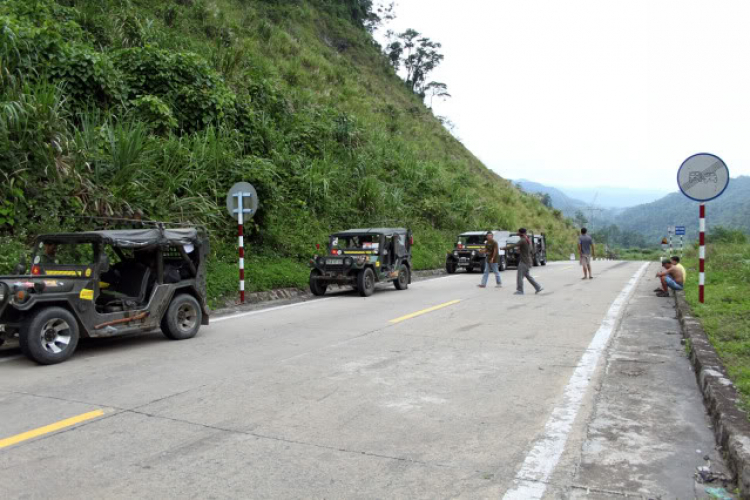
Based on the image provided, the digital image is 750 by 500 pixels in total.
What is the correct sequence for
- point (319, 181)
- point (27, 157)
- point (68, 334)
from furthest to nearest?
point (319, 181)
point (27, 157)
point (68, 334)

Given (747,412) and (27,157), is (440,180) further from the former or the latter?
(747,412)

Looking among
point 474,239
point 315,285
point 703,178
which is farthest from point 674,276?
point 474,239

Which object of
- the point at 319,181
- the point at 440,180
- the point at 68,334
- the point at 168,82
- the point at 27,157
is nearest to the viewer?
the point at 68,334

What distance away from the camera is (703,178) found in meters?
10.4

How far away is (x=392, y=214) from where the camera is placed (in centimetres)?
2580

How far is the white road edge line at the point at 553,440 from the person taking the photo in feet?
11.9

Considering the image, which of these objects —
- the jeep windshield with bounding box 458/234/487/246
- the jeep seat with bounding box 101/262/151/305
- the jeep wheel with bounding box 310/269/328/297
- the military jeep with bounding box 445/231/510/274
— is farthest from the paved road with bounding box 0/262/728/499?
the jeep windshield with bounding box 458/234/487/246

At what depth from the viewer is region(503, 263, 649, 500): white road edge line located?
3.61 meters

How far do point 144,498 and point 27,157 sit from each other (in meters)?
10.5

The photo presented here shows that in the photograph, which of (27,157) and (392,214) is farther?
(392,214)

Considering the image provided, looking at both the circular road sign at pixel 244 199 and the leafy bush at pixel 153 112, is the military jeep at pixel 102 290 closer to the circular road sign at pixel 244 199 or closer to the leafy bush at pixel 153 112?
the circular road sign at pixel 244 199

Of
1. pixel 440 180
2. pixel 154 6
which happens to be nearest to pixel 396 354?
pixel 154 6

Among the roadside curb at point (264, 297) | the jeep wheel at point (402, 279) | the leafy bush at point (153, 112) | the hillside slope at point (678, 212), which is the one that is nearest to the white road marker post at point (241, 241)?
the roadside curb at point (264, 297)

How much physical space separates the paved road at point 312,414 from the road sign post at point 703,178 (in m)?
3.45
